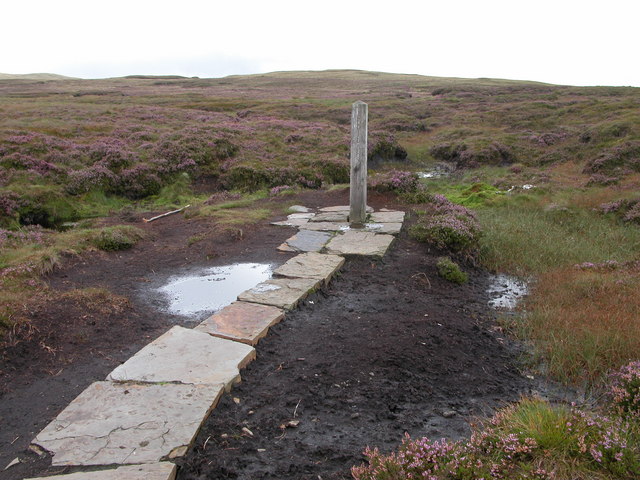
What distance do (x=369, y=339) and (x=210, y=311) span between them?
204 cm

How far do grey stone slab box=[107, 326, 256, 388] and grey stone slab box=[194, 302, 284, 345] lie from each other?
0.42 ft

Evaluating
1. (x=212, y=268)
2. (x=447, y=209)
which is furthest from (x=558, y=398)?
(x=447, y=209)

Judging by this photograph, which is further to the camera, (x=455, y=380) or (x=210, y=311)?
(x=210, y=311)

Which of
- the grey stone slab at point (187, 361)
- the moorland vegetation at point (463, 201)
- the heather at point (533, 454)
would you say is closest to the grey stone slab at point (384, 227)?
the moorland vegetation at point (463, 201)

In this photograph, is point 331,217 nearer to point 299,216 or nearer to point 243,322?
point 299,216

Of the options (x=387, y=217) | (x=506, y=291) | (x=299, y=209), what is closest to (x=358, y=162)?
(x=387, y=217)

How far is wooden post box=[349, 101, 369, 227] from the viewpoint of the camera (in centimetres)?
859

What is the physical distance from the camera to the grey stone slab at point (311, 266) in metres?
6.45

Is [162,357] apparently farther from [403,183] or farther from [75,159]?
[75,159]

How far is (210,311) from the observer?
18.4ft

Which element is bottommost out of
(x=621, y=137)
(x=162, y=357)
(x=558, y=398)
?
(x=558, y=398)

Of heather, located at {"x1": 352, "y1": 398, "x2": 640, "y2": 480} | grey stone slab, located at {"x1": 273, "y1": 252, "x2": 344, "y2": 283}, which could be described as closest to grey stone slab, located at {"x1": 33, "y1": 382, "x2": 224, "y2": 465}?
heather, located at {"x1": 352, "y1": 398, "x2": 640, "y2": 480}

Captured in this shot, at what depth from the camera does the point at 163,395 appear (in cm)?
359

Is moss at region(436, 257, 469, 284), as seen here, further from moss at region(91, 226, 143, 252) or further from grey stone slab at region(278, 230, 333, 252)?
moss at region(91, 226, 143, 252)
